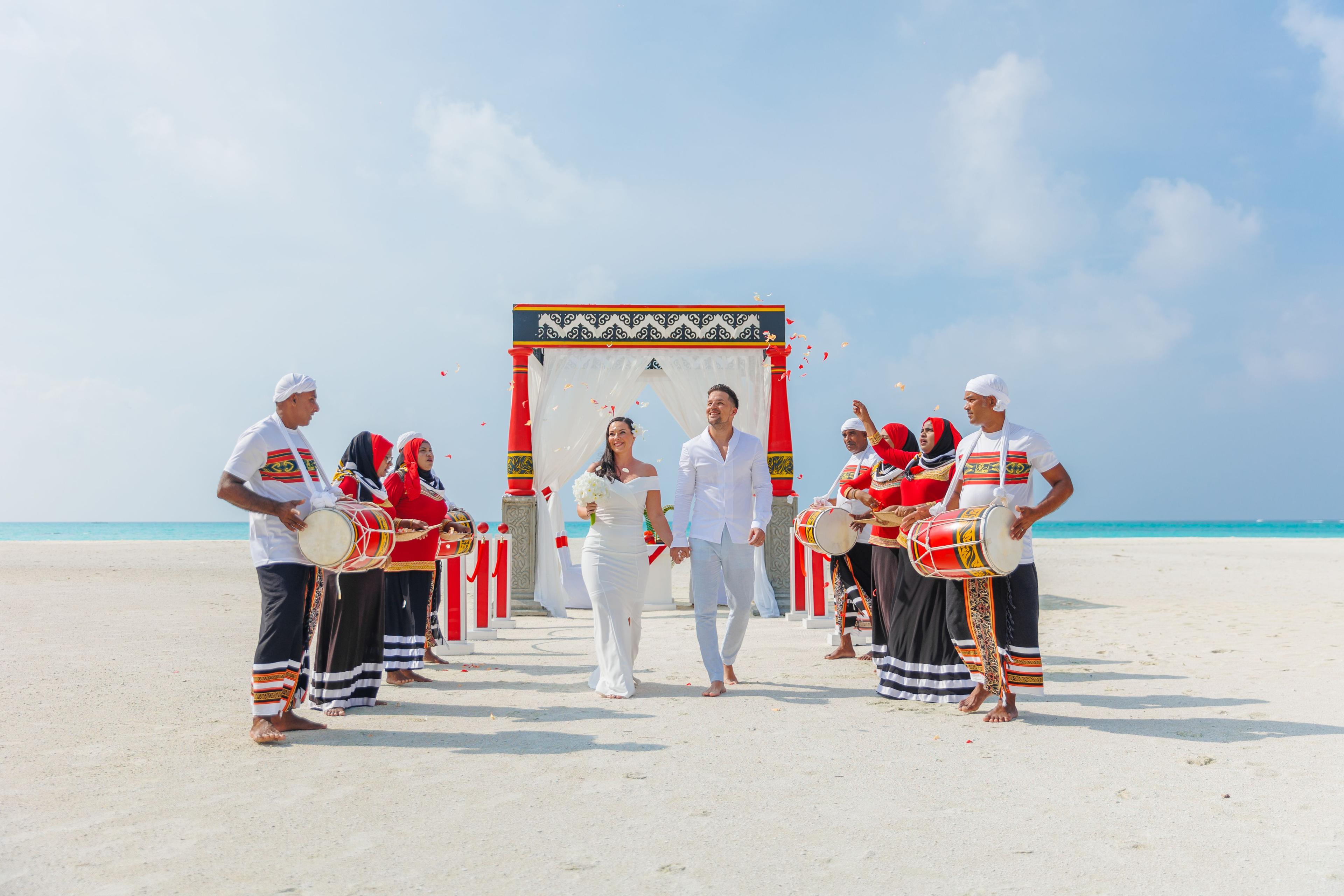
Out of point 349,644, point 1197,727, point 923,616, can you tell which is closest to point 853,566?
point 923,616

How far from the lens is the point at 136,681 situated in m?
5.71

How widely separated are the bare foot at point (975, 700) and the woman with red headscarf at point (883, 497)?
883 millimetres

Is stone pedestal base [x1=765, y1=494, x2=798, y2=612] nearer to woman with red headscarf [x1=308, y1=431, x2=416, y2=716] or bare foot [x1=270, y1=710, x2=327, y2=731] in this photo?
woman with red headscarf [x1=308, y1=431, x2=416, y2=716]

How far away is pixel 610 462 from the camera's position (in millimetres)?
5238

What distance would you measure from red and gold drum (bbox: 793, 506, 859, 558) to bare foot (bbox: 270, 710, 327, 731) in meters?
3.24

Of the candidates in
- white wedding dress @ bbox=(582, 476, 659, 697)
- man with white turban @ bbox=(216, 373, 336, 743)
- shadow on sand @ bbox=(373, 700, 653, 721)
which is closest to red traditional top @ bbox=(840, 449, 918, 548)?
white wedding dress @ bbox=(582, 476, 659, 697)

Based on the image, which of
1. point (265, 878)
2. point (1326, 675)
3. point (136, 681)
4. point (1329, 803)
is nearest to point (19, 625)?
point (136, 681)

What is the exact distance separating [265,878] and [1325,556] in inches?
904

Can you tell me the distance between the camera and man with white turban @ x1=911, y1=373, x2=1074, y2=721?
440 centimetres

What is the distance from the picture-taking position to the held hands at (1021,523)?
4.23 m

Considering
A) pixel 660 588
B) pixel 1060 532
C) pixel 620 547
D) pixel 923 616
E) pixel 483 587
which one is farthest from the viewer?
pixel 1060 532

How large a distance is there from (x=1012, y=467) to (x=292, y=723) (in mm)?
3686

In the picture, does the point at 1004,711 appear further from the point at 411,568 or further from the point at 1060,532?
the point at 1060,532

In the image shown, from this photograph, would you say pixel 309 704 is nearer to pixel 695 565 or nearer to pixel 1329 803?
pixel 695 565
